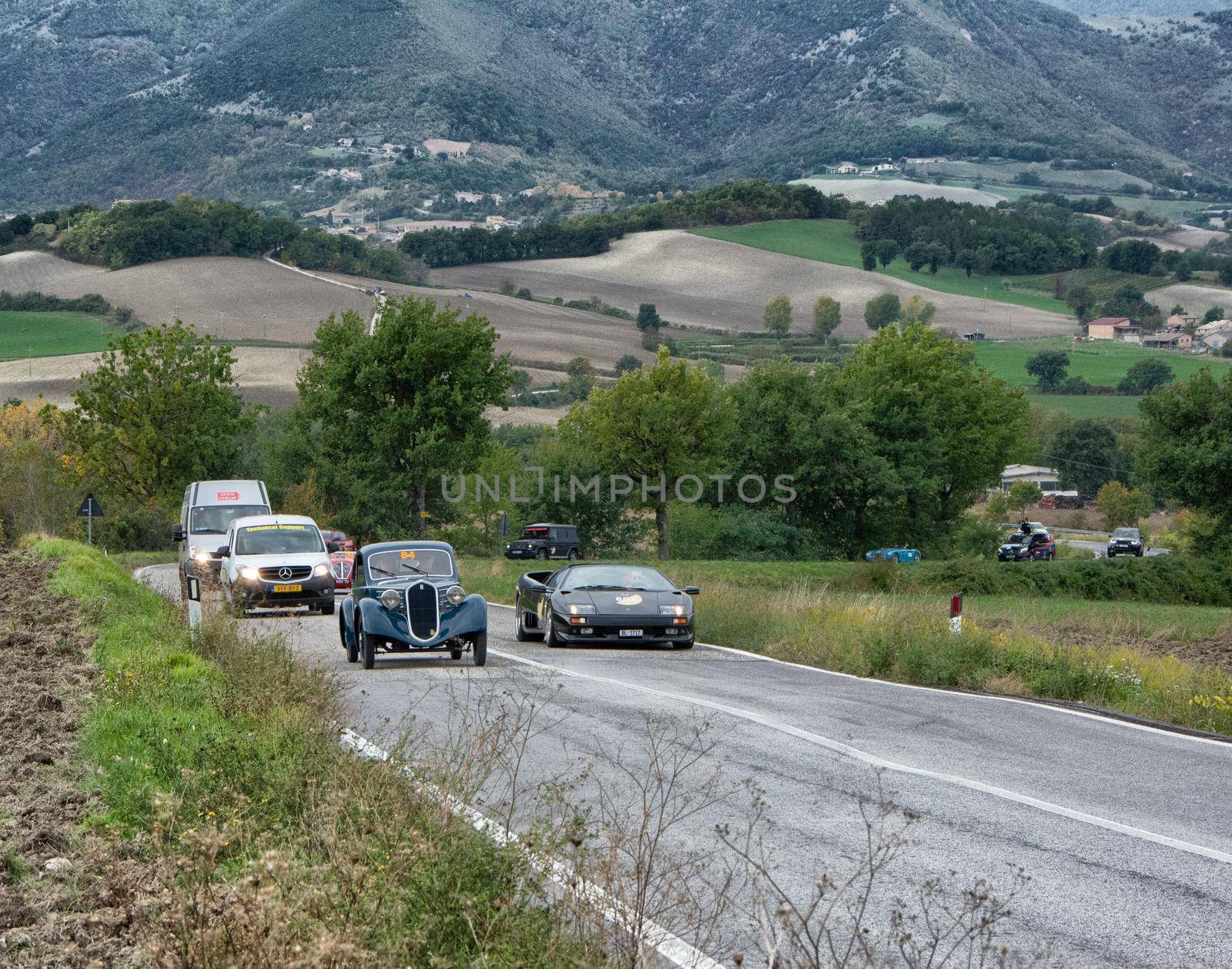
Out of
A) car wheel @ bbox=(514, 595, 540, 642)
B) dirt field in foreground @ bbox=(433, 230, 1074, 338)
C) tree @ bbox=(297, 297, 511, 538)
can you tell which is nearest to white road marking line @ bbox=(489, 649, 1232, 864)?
→ car wheel @ bbox=(514, 595, 540, 642)

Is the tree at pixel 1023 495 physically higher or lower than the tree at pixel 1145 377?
lower

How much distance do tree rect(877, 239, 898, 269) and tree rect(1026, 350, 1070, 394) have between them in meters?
43.5

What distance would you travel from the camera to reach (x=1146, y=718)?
558 inches

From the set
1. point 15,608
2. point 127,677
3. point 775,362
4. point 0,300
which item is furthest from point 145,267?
point 127,677

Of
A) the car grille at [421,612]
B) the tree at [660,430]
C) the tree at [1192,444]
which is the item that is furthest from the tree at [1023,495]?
the car grille at [421,612]

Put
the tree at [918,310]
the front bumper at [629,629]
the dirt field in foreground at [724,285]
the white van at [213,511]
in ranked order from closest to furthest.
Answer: the front bumper at [629,629], the white van at [213,511], the tree at [918,310], the dirt field in foreground at [724,285]

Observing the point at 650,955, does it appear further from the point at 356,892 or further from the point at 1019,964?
the point at 1019,964

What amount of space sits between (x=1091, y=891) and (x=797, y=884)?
1.45 m

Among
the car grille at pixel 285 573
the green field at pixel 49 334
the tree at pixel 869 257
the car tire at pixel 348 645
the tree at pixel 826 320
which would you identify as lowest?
the car grille at pixel 285 573

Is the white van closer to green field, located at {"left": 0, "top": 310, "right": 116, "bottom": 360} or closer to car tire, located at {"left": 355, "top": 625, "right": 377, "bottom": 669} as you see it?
car tire, located at {"left": 355, "top": 625, "right": 377, "bottom": 669}

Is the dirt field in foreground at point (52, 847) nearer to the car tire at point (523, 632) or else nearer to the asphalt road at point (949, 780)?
the asphalt road at point (949, 780)

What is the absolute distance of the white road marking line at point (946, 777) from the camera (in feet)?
27.4

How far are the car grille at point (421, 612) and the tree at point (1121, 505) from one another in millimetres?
122343

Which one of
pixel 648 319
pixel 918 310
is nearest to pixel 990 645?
pixel 648 319
